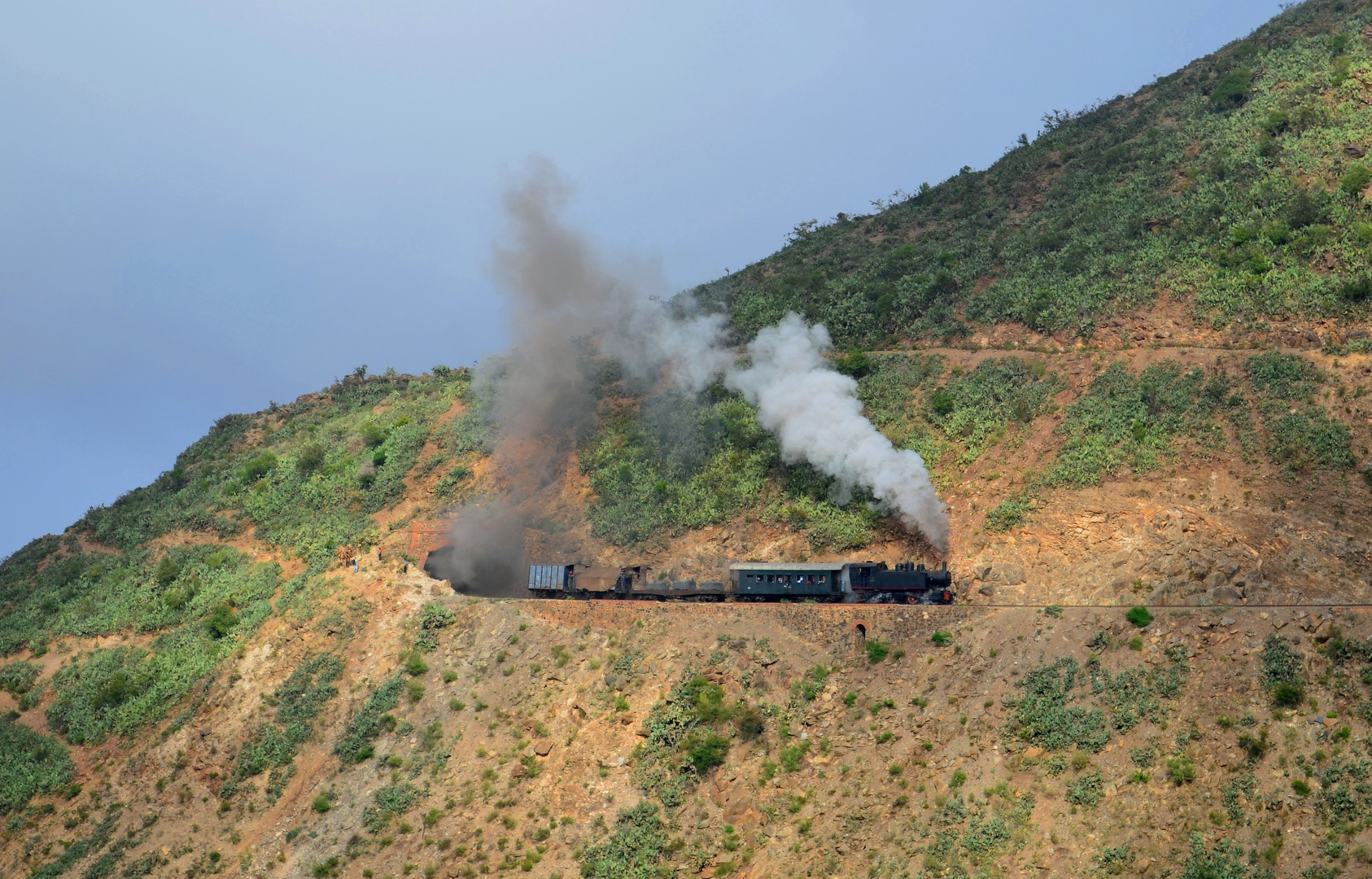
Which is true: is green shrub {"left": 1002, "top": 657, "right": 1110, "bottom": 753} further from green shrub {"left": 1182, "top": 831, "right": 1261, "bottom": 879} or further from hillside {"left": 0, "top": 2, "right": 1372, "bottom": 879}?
green shrub {"left": 1182, "top": 831, "right": 1261, "bottom": 879}

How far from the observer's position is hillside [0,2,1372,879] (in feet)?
96.6

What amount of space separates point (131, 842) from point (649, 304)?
38183mm

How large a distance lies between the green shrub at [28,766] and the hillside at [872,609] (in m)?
0.19

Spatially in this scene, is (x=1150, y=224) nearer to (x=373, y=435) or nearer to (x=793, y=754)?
(x=793, y=754)

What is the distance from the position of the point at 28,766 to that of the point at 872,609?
3327 cm

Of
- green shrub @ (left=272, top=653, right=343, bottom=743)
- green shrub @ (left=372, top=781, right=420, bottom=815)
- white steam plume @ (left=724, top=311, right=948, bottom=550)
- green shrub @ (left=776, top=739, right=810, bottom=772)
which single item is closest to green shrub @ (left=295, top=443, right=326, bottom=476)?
green shrub @ (left=272, top=653, right=343, bottom=743)

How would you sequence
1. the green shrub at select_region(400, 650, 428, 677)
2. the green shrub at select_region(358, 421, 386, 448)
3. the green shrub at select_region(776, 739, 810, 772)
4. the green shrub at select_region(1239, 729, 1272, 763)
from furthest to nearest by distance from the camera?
the green shrub at select_region(358, 421, 386, 448)
the green shrub at select_region(400, 650, 428, 677)
the green shrub at select_region(776, 739, 810, 772)
the green shrub at select_region(1239, 729, 1272, 763)

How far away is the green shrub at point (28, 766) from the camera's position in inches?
1617

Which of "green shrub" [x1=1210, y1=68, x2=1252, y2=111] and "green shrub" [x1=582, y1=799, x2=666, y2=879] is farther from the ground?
"green shrub" [x1=1210, y1=68, x2=1252, y2=111]

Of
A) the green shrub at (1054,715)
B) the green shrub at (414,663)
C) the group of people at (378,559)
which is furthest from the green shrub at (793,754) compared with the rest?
the group of people at (378,559)

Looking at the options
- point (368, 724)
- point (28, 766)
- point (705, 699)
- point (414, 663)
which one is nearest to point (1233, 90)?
point (705, 699)

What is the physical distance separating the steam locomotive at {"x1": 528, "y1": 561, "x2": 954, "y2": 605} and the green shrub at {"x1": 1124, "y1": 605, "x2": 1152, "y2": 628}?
21.9ft

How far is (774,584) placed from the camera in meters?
39.5

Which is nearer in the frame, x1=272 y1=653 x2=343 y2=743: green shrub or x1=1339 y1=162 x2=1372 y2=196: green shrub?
x1=272 y1=653 x2=343 y2=743: green shrub
